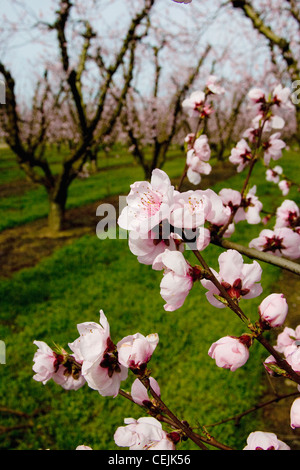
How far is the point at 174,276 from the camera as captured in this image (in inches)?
28.9

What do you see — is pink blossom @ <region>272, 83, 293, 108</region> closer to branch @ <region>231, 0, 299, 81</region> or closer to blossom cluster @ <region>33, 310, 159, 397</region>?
blossom cluster @ <region>33, 310, 159, 397</region>

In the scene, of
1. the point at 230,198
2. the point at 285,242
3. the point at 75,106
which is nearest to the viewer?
the point at 285,242

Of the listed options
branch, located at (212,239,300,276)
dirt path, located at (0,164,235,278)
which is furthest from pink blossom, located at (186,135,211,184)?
dirt path, located at (0,164,235,278)

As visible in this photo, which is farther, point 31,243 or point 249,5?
point 31,243

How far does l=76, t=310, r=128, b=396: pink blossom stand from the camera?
2.61 feet

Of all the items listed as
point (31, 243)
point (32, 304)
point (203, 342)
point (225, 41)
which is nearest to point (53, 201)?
point (31, 243)

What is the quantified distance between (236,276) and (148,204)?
0.27 meters

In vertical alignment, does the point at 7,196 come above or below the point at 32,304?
below

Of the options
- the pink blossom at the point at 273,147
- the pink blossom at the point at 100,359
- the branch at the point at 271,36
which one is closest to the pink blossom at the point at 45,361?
the pink blossom at the point at 100,359

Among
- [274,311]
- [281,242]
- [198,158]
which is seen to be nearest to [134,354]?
[274,311]

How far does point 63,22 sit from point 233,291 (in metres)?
6.11

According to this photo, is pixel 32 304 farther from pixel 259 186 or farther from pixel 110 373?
pixel 259 186

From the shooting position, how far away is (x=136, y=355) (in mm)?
777

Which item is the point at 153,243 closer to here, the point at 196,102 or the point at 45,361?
the point at 45,361
